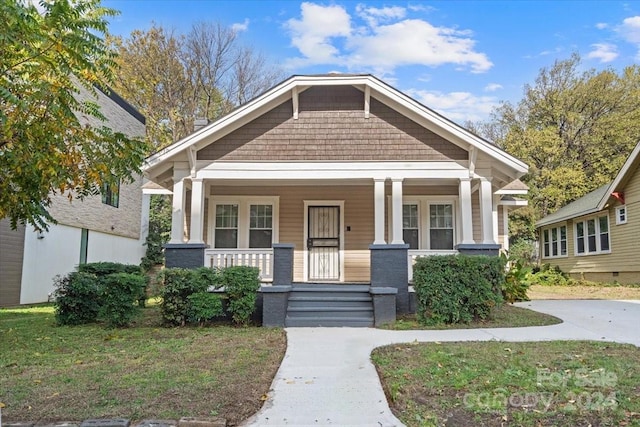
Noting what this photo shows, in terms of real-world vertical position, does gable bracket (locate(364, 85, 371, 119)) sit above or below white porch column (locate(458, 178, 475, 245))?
above

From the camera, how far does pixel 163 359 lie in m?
5.49

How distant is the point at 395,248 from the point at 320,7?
1304 cm

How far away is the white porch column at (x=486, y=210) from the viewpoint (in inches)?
383

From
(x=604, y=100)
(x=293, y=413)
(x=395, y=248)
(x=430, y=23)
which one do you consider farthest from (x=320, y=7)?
(x=604, y=100)

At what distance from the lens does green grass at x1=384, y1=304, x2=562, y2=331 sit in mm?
7902

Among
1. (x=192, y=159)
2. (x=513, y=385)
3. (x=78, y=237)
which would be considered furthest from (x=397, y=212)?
(x=78, y=237)

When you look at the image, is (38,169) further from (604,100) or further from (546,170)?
(604,100)

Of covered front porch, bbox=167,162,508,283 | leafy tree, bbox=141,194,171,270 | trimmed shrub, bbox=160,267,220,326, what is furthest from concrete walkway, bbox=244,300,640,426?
leafy tree, bbox=141,194,171,270

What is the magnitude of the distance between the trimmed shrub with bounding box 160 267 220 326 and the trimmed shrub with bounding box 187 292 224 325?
8 cm

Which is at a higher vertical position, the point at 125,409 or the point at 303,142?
the point at 303,142

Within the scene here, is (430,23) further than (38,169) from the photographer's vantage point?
Yes

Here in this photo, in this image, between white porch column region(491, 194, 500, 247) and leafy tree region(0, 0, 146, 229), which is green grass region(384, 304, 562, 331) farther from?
leafy tree region(0, 0, 146, 229)

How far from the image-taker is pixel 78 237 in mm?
15695

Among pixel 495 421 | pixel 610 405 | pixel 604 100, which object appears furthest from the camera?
pixel 604 100
